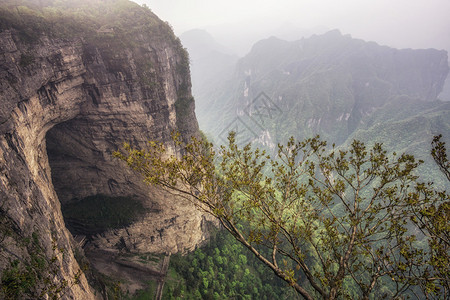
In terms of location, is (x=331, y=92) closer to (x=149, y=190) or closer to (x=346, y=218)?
(x=149, y=190)

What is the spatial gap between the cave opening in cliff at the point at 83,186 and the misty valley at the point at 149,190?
122mm

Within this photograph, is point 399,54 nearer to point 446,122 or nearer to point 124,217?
point 446,122

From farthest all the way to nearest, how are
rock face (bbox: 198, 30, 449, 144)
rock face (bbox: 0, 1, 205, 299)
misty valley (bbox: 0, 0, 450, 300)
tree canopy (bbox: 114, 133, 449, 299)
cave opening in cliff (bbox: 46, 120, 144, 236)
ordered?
rock face (bbox: 198, 30, 449, 144) < cave opening in cliff (bbox: 46, 120, 144, 236) < rock face (bbox: 0, 1, 205, 299) < misty valley (bbox: 0, 0, 450, 300) < tree canopy (bbox: 114, 133, 449, 299)

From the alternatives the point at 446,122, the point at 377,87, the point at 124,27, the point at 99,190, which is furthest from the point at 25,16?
the point at 377,87

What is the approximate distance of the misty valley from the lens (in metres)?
6.86

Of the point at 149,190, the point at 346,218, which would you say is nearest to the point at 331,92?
the point at 149,190

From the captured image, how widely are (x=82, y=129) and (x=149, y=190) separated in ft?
27.4

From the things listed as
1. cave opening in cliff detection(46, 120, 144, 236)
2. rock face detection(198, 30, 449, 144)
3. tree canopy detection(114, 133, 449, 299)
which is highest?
rock face detection(198, 30, 449, 144)

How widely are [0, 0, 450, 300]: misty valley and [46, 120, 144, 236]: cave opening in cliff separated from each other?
0.40 feet

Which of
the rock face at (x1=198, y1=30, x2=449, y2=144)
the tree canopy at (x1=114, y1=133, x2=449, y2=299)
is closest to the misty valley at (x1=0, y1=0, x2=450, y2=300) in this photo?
the tree canopy at (x1=114, y1=133, x2=449, y2=299)

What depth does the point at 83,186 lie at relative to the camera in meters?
21.5

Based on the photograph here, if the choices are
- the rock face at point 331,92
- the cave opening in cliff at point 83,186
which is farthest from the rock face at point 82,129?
the rock face at point 331,92

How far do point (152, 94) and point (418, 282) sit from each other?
2053 centimetres

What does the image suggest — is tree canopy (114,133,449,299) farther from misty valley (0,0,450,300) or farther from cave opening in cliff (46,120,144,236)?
cave opening in cliff (46,120,144,236)
